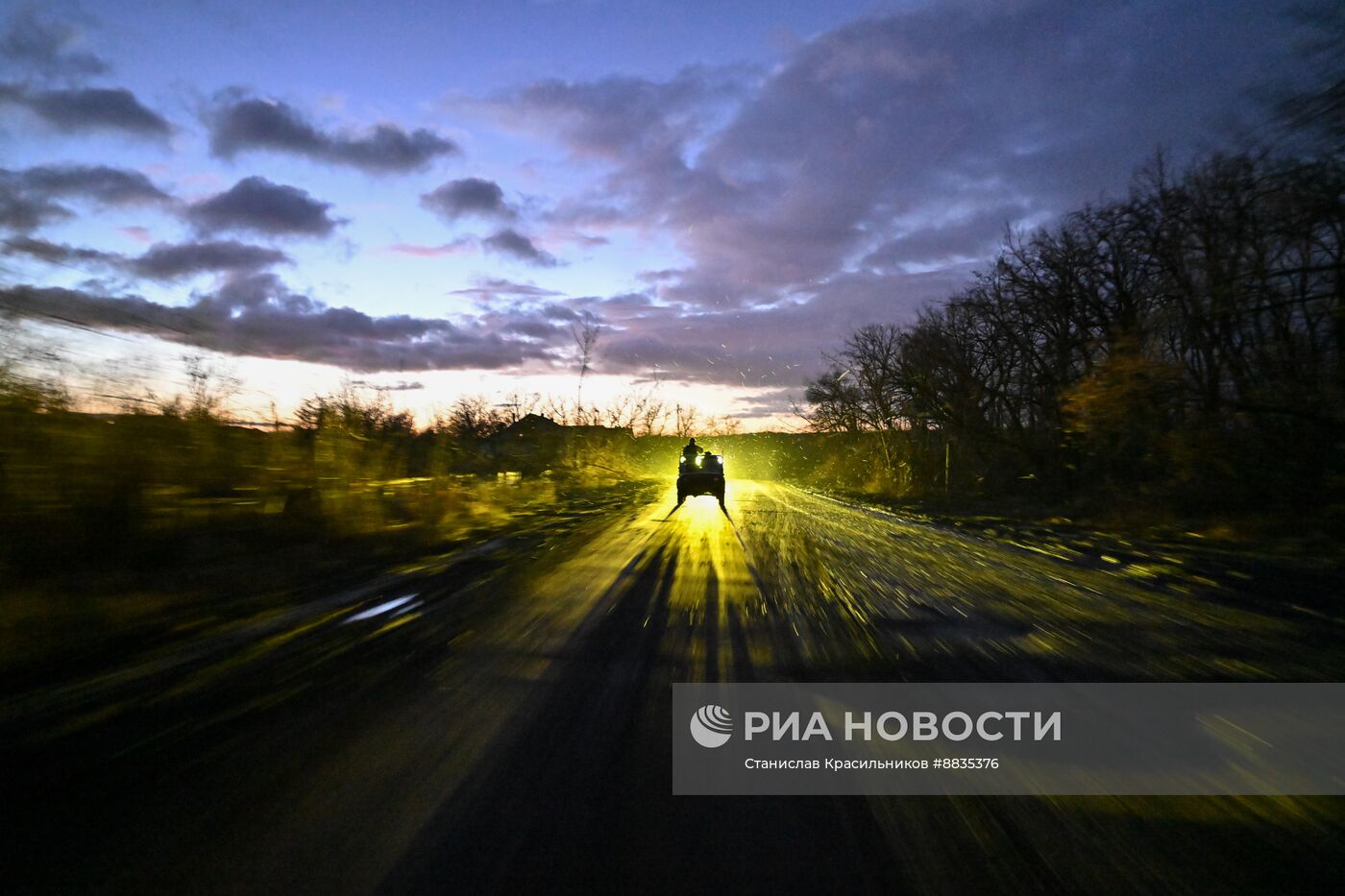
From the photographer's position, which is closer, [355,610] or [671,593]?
[355,610]

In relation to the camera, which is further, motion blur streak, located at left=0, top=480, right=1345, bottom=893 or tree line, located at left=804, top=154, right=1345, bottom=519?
tree line, located at left=804, top=154, right=1345, bottom=519

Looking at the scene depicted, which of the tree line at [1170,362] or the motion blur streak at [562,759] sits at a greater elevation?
the tree line at [1170,362]

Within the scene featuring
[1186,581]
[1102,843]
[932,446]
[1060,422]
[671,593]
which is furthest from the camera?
[932,446]

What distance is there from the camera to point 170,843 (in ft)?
9.02

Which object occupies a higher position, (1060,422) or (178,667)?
(1060,422)

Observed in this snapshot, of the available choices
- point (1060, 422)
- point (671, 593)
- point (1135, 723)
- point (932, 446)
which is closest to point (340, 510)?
point (671, 593)

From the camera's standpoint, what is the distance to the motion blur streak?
2.58 m

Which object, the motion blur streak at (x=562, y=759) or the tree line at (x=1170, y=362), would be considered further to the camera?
the tree line at (x=1170, y=362)

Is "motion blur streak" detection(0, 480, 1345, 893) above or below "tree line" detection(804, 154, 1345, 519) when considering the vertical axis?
below

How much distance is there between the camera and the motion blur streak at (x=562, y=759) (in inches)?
102

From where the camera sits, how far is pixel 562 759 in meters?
3.48

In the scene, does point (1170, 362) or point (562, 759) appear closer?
point (562, 759)

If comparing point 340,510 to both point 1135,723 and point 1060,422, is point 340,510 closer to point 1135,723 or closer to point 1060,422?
point 1135,723

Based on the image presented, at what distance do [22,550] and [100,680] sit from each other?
3680 mm
